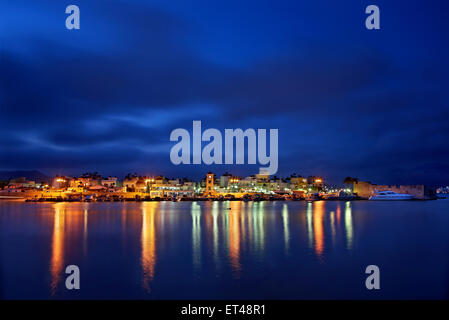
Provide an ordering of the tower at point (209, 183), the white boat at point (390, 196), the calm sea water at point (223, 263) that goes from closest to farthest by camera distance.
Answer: the calm sea water at point (223, 263)
the white boat at point (390, 196)
the tower at point (209, 183)

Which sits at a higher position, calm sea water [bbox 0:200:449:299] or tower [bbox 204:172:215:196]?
tower [bbox 204:172:215:196]

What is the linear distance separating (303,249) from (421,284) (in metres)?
6.72

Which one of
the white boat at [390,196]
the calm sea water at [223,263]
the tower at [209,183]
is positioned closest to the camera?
the calm sea water at [223,263]

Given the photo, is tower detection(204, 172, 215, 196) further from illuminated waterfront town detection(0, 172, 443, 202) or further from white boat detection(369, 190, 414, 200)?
white boat detection(369, 190, 414, 200)

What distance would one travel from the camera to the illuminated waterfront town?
9219cm

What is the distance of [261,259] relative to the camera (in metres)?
15.9

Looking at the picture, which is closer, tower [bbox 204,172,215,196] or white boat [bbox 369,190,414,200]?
white boat [bbox 369,190,414,200]

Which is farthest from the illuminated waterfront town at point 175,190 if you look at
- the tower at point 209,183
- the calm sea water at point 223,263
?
the calm sea water at point 223,263

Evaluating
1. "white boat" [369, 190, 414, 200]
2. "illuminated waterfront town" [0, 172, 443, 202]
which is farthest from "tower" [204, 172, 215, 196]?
"white boat" [369, 190, 414, 200]

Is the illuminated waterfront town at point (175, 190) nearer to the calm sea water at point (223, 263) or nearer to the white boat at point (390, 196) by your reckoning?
the white boat at point (390, 196)

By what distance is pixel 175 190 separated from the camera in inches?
4018

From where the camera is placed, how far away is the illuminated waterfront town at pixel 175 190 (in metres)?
92.2
